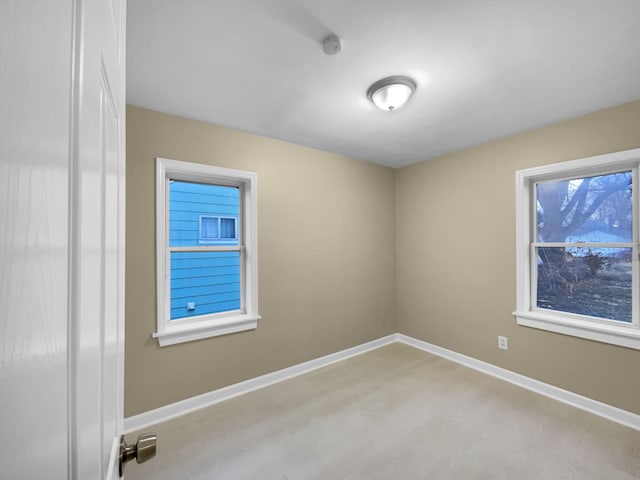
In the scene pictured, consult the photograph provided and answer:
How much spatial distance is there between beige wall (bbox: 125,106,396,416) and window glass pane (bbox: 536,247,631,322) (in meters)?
1.64

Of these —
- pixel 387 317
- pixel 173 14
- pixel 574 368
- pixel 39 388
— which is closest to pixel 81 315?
pixel 39 388

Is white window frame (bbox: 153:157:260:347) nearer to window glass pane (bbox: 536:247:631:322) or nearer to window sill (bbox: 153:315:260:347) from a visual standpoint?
window sill (bbox: 153:315:260:347)

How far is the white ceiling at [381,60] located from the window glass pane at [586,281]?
1.16 m

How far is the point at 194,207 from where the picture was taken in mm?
2506

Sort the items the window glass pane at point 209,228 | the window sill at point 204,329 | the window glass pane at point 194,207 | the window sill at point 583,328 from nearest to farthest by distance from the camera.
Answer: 1. the window sill at point 583,328
2. the window sill at point 204,329
3. the window glass pane at point 194,207
4. the window glass pane at point 209,228

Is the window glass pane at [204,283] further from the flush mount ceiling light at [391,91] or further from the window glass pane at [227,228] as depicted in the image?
the flush mount ceiling light at [391,91]

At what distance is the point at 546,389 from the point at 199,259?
3.21m

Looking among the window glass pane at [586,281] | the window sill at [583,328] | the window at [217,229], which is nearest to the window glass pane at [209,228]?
the window at [217,229]

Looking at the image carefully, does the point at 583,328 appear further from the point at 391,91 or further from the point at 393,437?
the point at 391,91

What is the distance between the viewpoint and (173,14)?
1.31 m

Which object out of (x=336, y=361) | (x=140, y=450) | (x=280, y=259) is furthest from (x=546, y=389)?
(x=140, y=450)

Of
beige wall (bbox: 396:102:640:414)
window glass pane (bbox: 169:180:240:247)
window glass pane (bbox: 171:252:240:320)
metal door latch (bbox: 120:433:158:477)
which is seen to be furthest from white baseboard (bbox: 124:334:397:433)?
metal door latch (bbox: 120:433:158:477)

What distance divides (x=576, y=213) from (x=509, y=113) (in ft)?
3.48

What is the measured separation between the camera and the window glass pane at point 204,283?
2.43m
